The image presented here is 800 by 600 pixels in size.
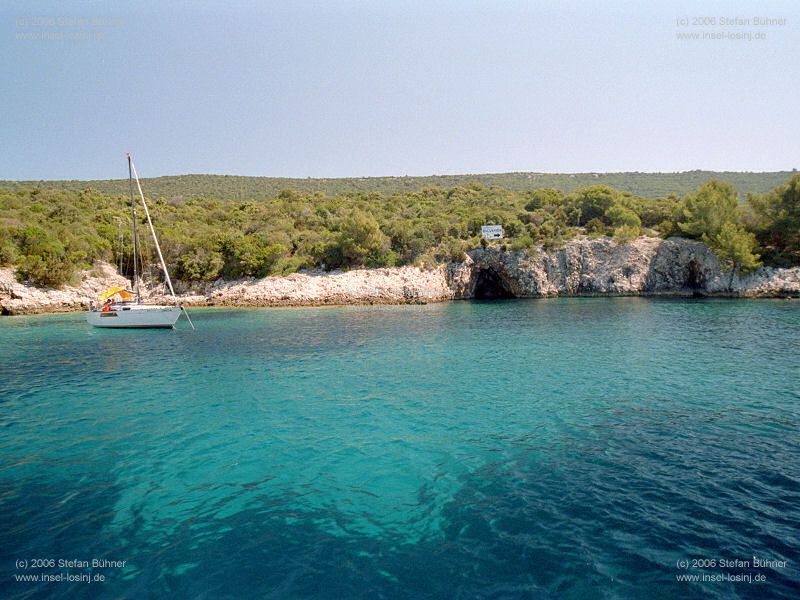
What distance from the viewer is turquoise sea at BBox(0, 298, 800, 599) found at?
4.71 metres

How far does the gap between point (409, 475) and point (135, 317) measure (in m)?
24.6

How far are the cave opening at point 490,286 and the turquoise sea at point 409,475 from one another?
27631mm

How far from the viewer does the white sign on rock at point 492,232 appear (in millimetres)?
43219

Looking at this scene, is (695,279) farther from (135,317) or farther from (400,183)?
(400,183)

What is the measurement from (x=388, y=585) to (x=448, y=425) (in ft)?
16.3

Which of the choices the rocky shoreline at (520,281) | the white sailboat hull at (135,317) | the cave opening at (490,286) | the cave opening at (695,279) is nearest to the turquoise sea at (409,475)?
the white sailboat hull at (135,317)

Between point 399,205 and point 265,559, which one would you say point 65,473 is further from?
point 399,205

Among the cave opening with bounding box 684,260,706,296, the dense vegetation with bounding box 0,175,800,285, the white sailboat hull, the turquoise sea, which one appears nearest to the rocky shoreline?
the cave opening with bounding box 684,260,706,296

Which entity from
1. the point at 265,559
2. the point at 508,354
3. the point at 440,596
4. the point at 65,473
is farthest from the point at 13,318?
the point at 440,596

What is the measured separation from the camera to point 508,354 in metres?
16.5

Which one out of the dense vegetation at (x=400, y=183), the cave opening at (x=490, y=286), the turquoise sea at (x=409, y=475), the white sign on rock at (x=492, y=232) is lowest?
the cave opening at (x=490, y=286)

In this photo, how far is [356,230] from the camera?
135 feet

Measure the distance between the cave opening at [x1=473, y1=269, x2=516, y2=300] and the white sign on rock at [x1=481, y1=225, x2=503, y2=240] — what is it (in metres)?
3.27

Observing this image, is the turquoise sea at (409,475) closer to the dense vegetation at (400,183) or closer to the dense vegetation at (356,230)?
the dense vegetation at (356,230)
